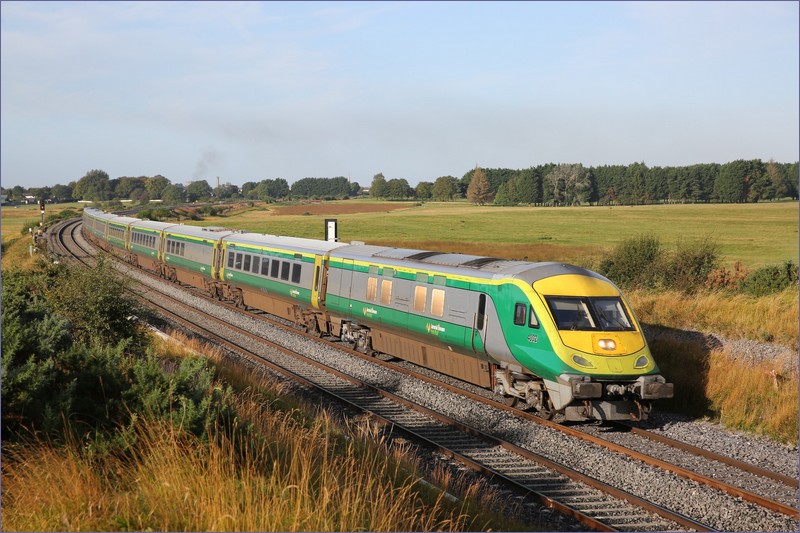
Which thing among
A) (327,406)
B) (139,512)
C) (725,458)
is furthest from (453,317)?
(139,512)

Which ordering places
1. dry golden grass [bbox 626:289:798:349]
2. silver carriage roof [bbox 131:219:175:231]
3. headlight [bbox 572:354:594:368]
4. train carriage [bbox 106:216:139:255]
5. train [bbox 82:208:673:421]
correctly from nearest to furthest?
headlight [bbox 572:354:594:368] → train [bbox 82:208:673:421] → dry golden grass [bbox 626:289:798:349] → silver carriage roof [bbox 131:219:175:231] → train carriage [bbox 106:216:139:255]

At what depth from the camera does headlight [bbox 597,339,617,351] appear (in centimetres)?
1373

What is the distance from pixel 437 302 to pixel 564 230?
2268 inches

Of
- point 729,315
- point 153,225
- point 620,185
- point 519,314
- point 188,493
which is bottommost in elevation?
point 729,315

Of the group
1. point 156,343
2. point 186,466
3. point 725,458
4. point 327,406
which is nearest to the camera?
point 186,466

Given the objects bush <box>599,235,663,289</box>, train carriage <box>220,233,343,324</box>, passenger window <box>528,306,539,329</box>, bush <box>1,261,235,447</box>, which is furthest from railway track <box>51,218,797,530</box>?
bush <box>599,235,663,289</box>

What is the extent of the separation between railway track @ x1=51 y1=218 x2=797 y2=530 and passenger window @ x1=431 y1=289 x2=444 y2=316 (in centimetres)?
261

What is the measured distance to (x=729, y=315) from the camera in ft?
74.7

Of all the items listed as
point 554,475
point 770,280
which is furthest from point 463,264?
point 770,280

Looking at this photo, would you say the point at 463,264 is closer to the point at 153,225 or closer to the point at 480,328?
the point at 480,328

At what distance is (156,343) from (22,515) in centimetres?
1317

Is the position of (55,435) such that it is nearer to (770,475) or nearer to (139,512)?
(139,512)

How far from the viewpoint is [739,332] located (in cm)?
2156

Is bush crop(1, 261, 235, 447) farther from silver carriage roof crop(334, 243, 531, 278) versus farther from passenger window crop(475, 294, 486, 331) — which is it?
silver carriage roof crop(334, 243, 531, 278)
